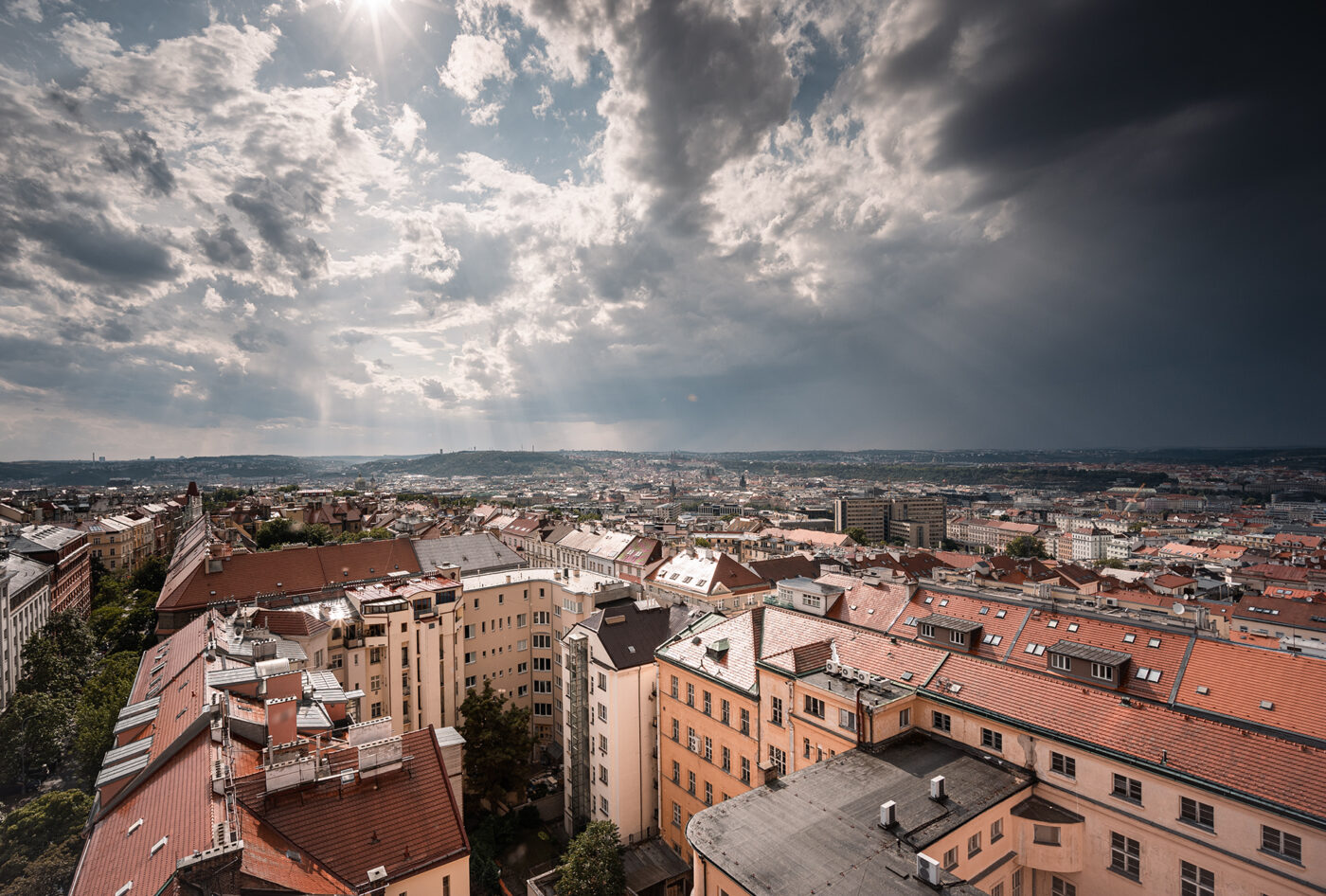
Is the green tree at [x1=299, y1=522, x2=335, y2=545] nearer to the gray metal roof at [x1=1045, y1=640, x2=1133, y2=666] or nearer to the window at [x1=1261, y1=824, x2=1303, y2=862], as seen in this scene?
the gray metal roof at [x1=1045, y1=640, x2=1133, y2=666]

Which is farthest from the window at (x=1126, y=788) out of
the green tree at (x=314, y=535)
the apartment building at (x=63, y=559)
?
the green tree at (x=314, y=535)

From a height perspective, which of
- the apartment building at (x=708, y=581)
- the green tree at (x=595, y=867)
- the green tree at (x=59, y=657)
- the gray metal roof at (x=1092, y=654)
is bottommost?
the green tree at (x=595, y=867)

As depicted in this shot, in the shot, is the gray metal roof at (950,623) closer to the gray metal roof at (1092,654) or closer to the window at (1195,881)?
the gray metal roof at (1092,654)

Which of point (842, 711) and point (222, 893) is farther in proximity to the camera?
point (842, 711)

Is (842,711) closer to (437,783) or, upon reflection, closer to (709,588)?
(437,783)

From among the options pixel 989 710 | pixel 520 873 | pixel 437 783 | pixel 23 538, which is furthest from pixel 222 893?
pixel 23 538
